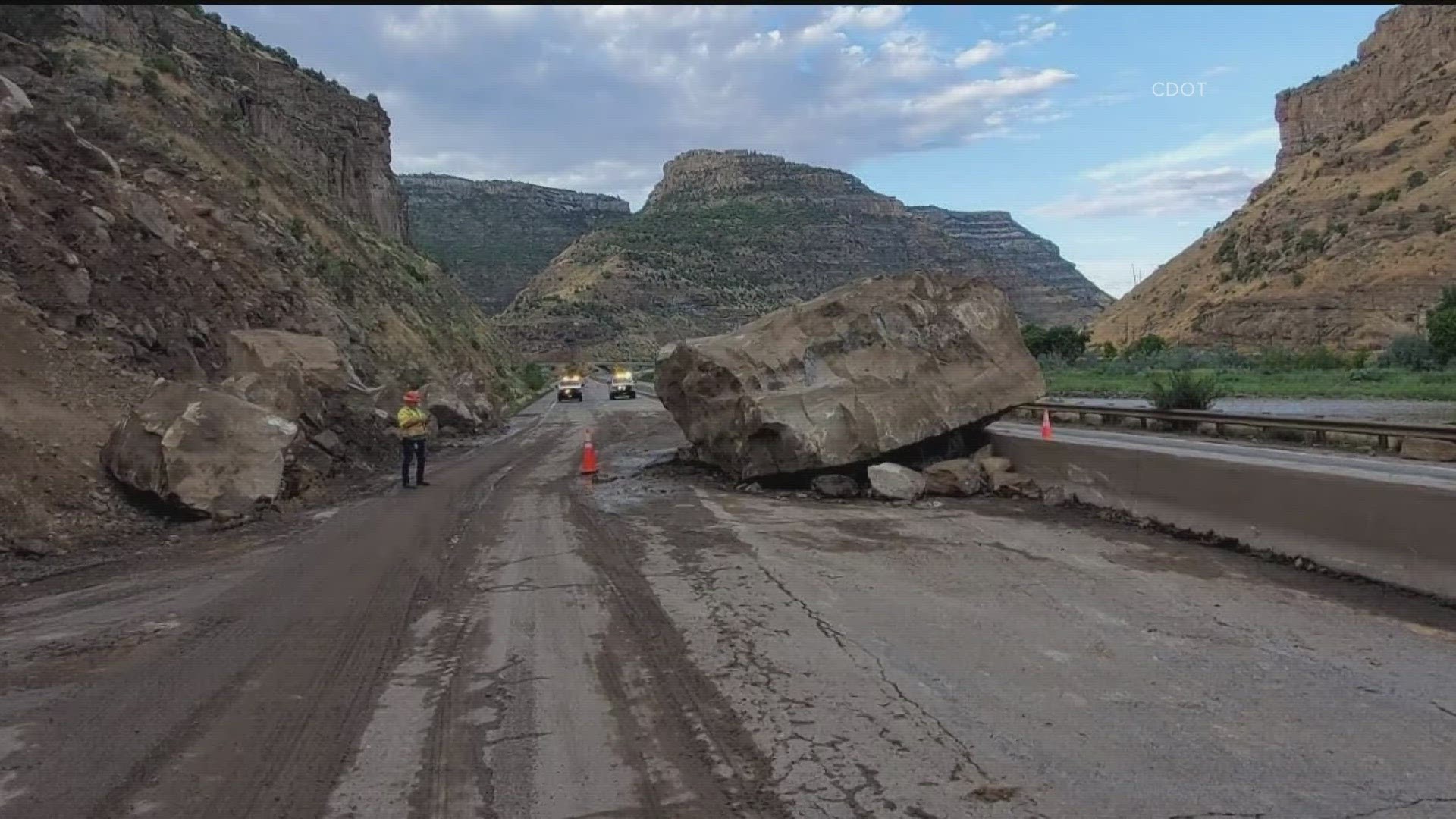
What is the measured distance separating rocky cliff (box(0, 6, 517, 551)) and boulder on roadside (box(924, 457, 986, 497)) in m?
10.2

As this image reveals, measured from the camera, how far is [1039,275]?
173750 mm

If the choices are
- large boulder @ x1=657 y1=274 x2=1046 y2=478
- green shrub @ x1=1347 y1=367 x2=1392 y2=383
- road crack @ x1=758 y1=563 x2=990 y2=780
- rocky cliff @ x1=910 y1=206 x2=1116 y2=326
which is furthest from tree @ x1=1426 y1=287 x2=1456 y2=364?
rocky cliff @ x1=910 y1=206 x2=1116 y2=326

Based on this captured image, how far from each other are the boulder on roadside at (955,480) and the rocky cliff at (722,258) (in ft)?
244

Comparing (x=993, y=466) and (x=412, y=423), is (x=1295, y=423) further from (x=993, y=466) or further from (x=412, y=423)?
(x=412, y=423)

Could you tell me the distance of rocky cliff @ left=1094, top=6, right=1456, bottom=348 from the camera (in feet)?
190

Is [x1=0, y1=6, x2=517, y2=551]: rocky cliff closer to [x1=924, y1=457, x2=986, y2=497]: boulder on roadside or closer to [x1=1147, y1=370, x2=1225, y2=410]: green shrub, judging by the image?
[x1=924, y1=457, x2=986, y2=497]: boulder on roadside

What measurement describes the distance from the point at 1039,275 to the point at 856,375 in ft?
564

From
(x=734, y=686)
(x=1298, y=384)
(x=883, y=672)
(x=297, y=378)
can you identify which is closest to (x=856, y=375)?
(x=883, y=672)

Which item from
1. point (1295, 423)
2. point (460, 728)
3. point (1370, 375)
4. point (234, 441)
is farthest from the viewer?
point (1370, 375)

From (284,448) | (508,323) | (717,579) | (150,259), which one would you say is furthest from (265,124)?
(508,323)

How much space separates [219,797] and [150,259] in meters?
16.8

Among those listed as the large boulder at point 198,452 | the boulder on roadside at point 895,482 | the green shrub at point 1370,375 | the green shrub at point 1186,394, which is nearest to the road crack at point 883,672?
the boulder on roadside at point 895,482

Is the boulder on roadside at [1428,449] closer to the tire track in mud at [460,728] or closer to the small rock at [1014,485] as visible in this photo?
the small rock at [1014,485]

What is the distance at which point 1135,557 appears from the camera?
27.9 ft
